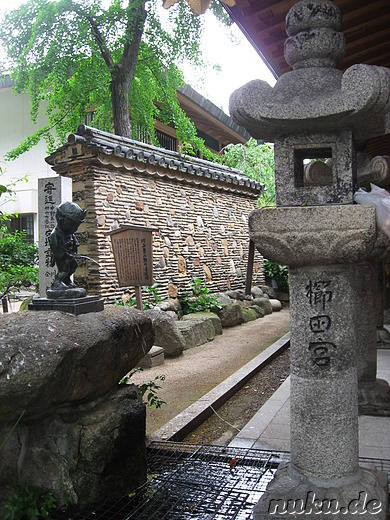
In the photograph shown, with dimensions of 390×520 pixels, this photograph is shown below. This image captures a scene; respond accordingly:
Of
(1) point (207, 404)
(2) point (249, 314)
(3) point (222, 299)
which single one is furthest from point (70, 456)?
(2) point (249, 314)

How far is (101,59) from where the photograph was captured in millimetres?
12812

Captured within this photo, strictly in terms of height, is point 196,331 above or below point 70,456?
below

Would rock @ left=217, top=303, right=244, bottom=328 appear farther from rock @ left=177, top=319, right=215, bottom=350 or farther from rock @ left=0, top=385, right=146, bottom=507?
rock @ left=0, top=385, right=146, bottom=507

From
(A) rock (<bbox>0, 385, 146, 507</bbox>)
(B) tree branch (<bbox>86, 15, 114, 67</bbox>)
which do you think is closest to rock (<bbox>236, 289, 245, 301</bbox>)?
(B) tree branch (<bbox>86, 15, 114, 67</bbox>)

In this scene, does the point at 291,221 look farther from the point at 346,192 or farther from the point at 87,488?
the point at 87,488

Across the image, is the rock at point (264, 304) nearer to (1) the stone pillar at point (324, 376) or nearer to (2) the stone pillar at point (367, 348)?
(2) the stone pillar at point (367, 348)

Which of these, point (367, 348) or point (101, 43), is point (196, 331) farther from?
point (101, 43)

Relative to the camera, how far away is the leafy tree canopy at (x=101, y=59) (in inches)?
484

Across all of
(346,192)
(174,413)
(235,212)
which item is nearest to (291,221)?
(346,192)

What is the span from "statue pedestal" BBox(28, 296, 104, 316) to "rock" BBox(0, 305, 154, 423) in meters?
0.09

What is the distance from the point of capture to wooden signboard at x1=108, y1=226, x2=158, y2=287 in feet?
23.4

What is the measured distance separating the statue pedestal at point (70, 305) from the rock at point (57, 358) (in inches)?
3.5

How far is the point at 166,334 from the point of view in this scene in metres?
8.30

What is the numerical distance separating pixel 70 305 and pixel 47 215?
11.9 ft
